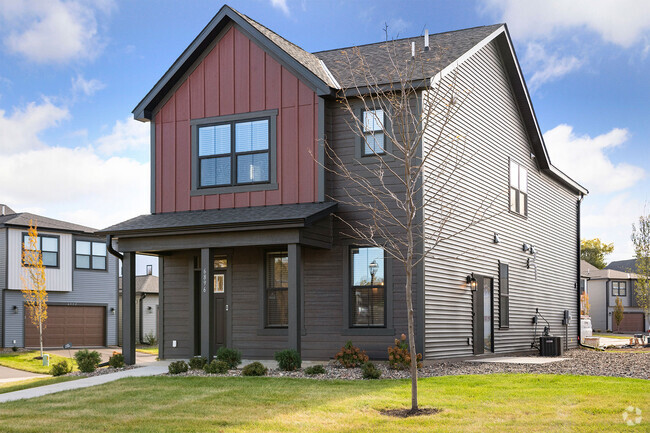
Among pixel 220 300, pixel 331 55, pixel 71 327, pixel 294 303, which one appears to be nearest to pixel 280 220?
pixel 294 303

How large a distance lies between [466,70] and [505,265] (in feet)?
18.4

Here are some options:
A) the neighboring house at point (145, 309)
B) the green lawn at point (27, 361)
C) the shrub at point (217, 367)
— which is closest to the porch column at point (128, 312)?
the shrub at point (217, 367)

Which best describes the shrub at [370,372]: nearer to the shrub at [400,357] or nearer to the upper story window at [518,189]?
the shrub at [400,357]

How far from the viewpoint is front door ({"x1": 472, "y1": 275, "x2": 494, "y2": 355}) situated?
58.3 ft

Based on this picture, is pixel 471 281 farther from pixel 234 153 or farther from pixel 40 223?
pixel 40 223

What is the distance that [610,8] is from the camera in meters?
20.7

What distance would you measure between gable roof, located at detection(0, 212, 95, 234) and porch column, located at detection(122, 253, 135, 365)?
15448 millimetres

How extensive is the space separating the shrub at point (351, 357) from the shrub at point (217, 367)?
224 centimetres

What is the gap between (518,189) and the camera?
21.3 meters

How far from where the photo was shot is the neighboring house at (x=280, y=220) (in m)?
15.2

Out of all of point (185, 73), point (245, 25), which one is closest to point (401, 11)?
point (245, 25)

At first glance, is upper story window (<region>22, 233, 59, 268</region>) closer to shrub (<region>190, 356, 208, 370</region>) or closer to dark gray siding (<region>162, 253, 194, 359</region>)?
dark gray siding (<region>162, 253, 194, 359</region>)

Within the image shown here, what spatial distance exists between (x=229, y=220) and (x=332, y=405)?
6.07 meters

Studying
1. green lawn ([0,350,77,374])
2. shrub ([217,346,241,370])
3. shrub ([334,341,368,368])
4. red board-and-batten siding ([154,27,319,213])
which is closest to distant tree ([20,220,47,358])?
green lawn ([0,350,77,374])
